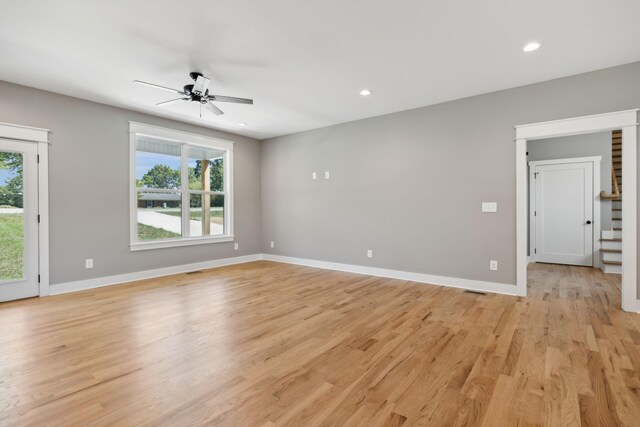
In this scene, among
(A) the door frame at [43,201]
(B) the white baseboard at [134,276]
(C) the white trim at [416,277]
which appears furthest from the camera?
(B) the white baseboard at [134,276]

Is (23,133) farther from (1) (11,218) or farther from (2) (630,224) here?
(2) (630,224)

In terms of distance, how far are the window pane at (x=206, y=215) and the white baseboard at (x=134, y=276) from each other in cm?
59

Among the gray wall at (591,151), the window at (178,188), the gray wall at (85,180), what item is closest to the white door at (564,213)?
the gray wall at (591,151)

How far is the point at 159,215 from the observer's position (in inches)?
208

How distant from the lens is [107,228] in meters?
4.57

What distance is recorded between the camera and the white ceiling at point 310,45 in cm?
240

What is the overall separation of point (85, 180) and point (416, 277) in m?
5.13

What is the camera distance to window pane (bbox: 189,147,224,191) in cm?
579

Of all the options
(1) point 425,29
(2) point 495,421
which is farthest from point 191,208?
(2) point 495,421

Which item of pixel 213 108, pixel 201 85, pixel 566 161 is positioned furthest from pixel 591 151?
pixel 201 85

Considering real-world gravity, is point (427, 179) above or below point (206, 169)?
below

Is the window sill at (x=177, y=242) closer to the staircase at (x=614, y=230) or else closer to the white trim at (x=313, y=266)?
the white trim at (x=313, y=266)

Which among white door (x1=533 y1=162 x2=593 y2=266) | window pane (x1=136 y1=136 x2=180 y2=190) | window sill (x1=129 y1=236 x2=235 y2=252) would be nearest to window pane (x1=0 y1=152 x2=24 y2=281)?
window sill (x1=129 y1=236 x2=235 y2=252)

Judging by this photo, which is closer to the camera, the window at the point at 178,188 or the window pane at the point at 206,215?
the window at the point at 178,188
